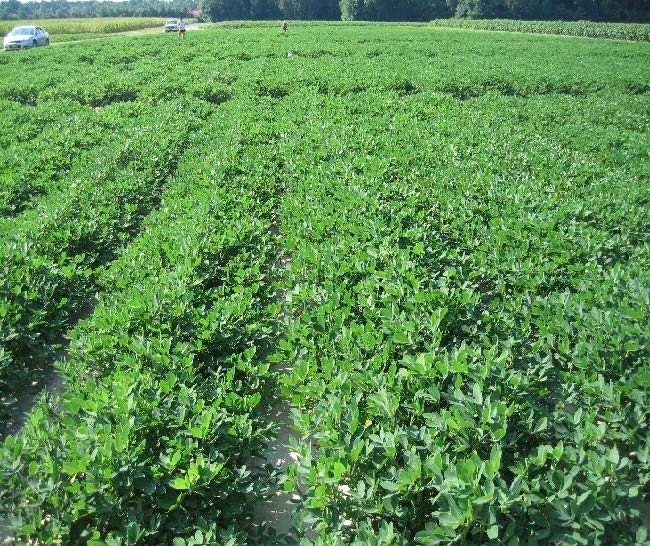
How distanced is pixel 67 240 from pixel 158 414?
394cm

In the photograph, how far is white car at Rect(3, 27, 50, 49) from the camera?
28359 millimetres

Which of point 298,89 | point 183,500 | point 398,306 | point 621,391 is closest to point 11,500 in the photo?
point 183,500

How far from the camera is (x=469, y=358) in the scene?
3529mm

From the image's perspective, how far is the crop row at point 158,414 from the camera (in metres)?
2.63

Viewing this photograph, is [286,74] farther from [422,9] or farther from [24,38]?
[422,9]

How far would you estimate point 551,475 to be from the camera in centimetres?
246

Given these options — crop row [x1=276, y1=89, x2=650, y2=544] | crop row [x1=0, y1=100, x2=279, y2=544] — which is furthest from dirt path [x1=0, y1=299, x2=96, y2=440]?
crop row [x1=276, y1=89, x2=650, y2=544]

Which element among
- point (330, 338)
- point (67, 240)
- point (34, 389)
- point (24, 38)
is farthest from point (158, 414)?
point (24, 38)

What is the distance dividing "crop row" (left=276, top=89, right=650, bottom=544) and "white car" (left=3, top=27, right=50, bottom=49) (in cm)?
3074

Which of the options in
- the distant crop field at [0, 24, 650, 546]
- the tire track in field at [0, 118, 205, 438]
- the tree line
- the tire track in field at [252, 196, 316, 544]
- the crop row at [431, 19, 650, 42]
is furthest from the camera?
the tree line

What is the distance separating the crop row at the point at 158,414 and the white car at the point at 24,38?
1232 inches

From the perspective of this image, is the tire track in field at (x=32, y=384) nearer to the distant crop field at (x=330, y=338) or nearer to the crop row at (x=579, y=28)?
the distant crop field at (x=330, y=338)

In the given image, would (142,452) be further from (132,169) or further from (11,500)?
(132,169)

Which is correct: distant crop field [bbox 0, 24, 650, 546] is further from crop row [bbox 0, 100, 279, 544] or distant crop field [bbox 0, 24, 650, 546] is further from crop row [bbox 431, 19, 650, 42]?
crop row [bbox 431, 19, 650, 42]
